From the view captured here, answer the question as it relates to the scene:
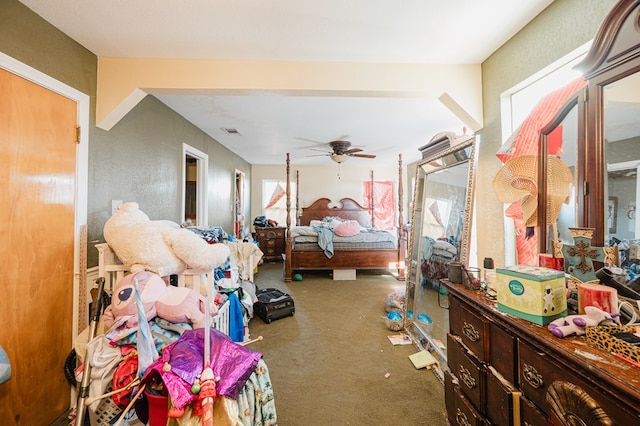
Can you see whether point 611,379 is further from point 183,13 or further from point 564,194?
point 183,13

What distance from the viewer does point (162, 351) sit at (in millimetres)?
1128

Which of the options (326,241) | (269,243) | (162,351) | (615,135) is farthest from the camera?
(269,243)

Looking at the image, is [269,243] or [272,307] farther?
[269,243]

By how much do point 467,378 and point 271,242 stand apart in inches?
188

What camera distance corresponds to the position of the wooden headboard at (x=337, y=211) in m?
6.24

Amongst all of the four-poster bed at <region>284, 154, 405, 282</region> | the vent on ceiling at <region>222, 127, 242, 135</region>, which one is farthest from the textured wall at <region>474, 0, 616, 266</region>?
the vent on ceiling at <region>222, 127, 242, 135</region>

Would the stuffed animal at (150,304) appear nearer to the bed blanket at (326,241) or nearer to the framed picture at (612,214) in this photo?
the framed picture at (612,214)

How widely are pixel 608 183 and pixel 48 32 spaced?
295cm

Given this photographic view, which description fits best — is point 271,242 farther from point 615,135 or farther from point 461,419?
point 615,135

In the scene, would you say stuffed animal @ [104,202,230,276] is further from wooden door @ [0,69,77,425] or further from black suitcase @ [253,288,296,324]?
black suitcase @ [253,288,296,324]

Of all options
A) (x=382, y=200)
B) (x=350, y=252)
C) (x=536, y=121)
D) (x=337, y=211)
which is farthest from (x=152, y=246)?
(x=382, y=200)

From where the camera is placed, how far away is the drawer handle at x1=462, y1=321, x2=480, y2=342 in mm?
1100

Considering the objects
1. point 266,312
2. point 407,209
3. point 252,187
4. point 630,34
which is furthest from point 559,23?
point 252,187

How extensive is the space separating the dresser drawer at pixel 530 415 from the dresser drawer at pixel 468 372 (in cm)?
19
